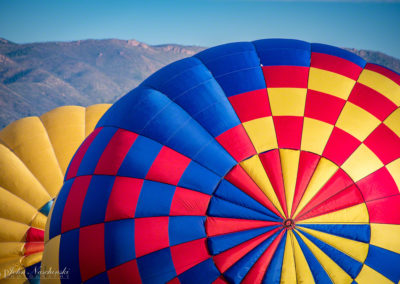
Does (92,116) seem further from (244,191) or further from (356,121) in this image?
(356,121)

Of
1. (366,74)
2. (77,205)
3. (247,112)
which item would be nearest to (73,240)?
(77,205)

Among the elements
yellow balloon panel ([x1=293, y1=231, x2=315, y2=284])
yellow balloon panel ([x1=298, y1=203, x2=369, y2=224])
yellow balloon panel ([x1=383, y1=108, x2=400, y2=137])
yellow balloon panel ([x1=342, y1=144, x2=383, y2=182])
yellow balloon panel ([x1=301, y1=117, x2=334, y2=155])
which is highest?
yellow balloon panel ([x1=383, y1=108, x2=400, y2=137])

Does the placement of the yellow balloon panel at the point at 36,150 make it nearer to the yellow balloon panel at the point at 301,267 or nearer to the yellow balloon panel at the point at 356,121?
the yellow balloon panel at the point at 301,267

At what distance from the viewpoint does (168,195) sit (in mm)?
4715

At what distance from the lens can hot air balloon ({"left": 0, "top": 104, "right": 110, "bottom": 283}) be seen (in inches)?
313

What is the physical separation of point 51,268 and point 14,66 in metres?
219

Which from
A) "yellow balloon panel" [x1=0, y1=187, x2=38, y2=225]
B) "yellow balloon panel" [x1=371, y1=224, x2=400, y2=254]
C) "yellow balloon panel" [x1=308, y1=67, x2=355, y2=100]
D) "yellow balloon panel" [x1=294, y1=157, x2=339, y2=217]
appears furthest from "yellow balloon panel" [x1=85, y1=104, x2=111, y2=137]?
"yellow balloon panel" [x1=371, y1=224, x2=400, y2=254]

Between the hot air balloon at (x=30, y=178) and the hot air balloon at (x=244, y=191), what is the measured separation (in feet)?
9.61

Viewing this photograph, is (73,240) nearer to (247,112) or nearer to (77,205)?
(77,205)

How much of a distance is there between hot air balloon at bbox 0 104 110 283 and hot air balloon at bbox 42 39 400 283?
2930 mm

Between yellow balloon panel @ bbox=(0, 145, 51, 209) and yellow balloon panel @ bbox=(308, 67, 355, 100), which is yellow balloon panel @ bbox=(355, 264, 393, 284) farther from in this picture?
yellow balloon panel @ bbox=(0, 145, 51, 209)

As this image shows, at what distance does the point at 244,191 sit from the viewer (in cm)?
466

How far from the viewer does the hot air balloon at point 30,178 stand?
Result: 7938mm

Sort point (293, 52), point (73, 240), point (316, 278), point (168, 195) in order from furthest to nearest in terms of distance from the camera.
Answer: point (293, 52), point (73, 240), point (168, 195), point (316, 278)
